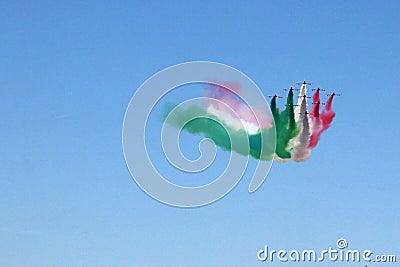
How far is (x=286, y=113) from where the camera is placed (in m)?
89.8

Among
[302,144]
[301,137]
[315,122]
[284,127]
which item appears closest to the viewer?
[302,144]

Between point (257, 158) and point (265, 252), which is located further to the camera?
point (257, 158)

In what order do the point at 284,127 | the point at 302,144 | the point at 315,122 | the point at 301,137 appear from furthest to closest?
the point at 315,122, the point at 284,127, the point at 301,137, the point at 302,144

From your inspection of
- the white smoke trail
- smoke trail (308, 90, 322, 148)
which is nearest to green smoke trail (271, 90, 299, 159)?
the white smoke trail

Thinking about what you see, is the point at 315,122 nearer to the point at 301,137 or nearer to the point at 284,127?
the point at 301,137

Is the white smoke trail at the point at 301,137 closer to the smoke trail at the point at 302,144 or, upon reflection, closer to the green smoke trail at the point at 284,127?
the smoke trail at the point at 302,144

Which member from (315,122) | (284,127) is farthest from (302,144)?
(315,122)

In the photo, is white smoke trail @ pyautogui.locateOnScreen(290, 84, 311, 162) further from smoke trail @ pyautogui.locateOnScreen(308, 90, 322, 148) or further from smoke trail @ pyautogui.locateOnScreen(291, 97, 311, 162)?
smoke trail @ pyautogui.locateOnScreen(308, 90, 322, 148)

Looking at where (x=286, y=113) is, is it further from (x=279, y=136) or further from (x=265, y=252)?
(x=265, y=252)

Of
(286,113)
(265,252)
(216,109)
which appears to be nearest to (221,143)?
(216,109)

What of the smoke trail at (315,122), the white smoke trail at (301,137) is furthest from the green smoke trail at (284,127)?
the smoke trail at (315,122)

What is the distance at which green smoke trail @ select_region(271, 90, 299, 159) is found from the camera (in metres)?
88.6

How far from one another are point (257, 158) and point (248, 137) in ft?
9.99

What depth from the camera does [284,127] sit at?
89.1 m
